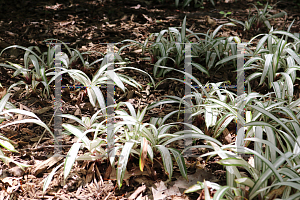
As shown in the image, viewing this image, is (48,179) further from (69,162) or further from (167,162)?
(167,162)

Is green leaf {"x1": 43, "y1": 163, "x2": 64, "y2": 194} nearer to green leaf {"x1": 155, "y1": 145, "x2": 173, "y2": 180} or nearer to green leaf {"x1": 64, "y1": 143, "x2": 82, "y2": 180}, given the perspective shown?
green leaf {"x1": 64, "y1": 143, "x2": 82, "y2": 180}

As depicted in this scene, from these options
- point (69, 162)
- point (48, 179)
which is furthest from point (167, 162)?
point (48, 179)

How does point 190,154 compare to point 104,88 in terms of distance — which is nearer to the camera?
point 190,154

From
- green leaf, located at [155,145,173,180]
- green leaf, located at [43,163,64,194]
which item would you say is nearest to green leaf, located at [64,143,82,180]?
green leaf, located at [43,163,64,194]

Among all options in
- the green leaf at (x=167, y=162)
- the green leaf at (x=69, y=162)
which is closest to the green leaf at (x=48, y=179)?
the green leaf at (x=69, y=162)

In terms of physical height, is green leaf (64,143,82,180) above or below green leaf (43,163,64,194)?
above

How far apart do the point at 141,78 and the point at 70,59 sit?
0.64 m

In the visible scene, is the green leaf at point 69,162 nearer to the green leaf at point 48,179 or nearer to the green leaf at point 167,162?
the green leaf at point 48,179

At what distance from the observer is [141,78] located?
240cm

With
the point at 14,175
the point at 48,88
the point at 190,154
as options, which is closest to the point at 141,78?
the point at 48,88

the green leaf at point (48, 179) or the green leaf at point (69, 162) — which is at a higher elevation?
the green leaf at point (69, 162)

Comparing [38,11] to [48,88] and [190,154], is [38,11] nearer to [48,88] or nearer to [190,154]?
[48,88]

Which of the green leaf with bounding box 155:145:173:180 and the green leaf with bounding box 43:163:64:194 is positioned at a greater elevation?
the green leaf with bounding box 155:145:173:180

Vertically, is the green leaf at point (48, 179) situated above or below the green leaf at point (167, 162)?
below
